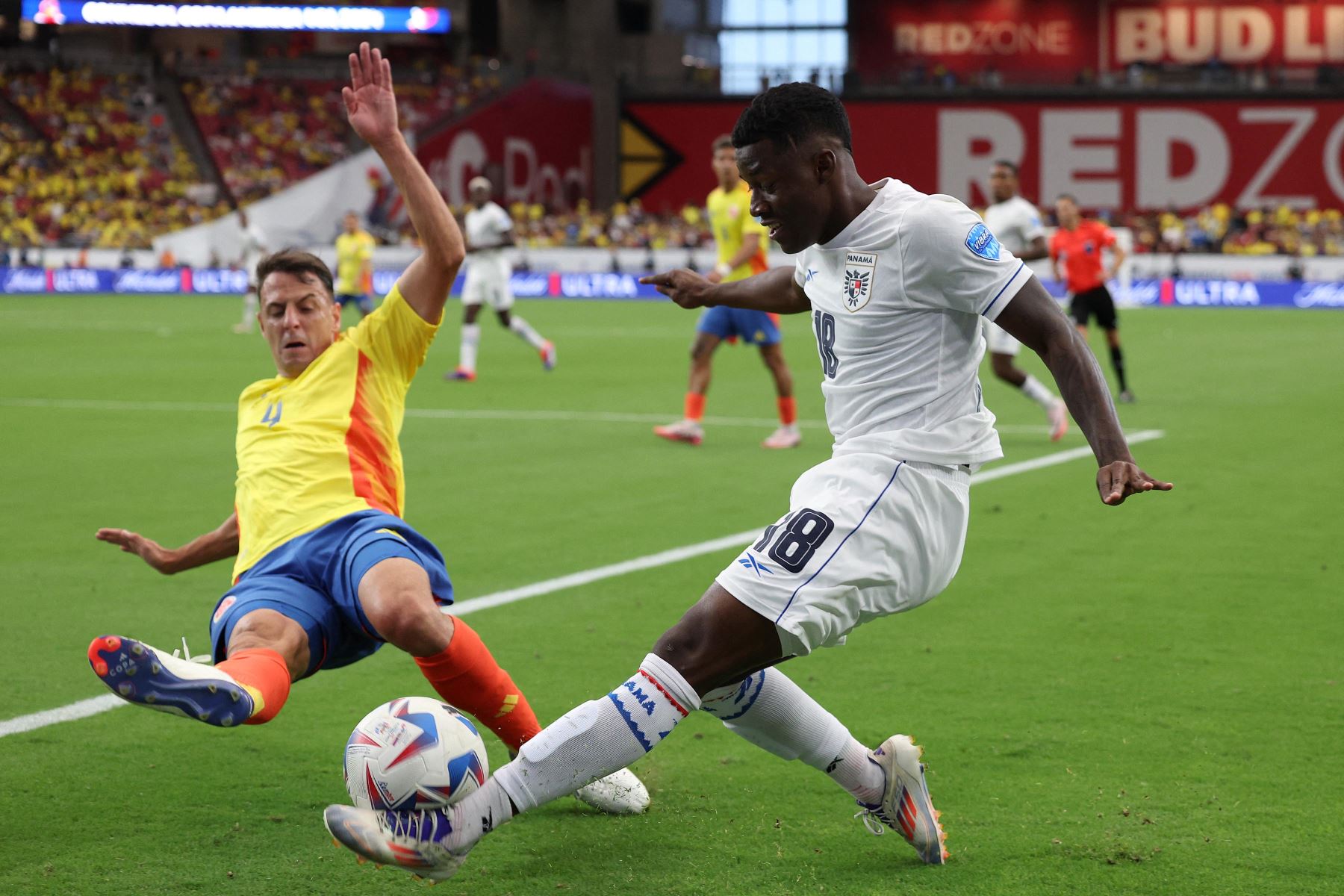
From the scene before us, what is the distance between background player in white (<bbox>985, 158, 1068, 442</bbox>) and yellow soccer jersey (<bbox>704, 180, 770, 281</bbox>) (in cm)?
198

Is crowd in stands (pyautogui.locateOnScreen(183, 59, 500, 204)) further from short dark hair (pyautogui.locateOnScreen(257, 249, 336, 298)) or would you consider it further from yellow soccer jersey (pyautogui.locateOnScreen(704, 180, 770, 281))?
short dark hair (pyautogui.locateOnScreen(257, 249, 336, 298))

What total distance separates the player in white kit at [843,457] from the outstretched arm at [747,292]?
1.68 ft

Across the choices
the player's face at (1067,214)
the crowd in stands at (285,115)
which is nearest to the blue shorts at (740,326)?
the player's face at (1067,214)

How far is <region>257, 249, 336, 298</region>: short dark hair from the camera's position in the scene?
15.5 ft

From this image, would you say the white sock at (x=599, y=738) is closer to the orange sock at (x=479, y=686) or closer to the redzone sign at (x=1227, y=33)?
the orange sock at (x=479, y=686)

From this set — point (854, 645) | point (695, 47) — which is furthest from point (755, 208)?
point (695, 47)

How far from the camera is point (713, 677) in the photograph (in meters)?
3.65

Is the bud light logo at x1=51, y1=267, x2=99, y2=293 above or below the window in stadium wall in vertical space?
below

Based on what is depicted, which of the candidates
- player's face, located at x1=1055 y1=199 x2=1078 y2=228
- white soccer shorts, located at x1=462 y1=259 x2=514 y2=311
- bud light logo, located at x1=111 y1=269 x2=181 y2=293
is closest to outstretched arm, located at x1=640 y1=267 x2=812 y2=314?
player's face, located at x1=1055 y1=199 x2=1078 y2=228

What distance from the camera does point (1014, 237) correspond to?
14.6m

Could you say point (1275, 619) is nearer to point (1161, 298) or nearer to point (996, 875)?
point (996, 875)

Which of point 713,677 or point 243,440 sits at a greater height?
point 243,440

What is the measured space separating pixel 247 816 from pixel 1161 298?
29.7 meters

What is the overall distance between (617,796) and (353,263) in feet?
56.9
